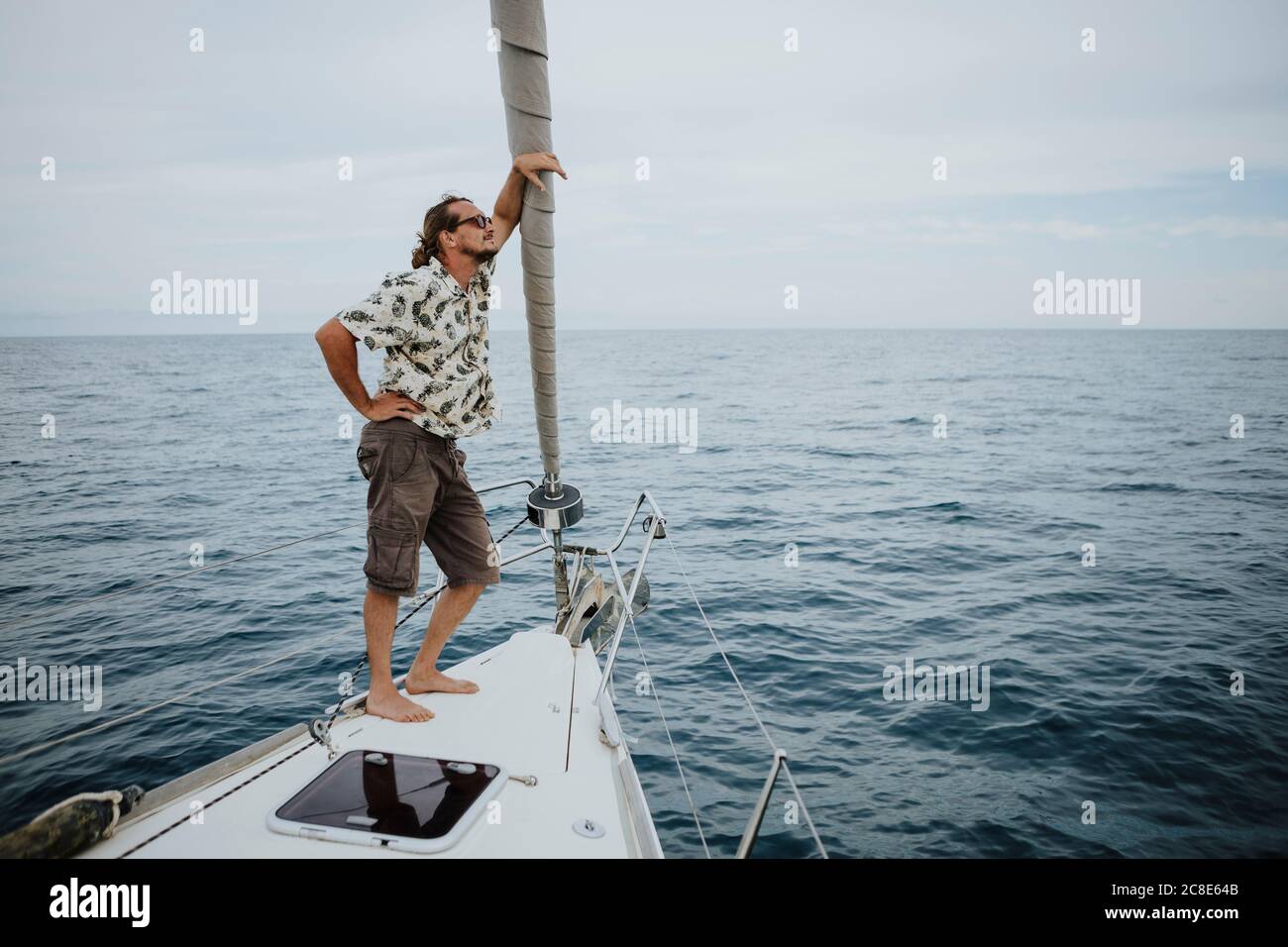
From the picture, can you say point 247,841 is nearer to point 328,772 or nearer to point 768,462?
point 328,772

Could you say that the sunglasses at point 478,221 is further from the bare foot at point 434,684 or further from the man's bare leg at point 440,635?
the bare foot at point 434,684

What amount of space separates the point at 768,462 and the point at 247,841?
62.4 feet

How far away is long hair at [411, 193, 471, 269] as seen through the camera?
304cm

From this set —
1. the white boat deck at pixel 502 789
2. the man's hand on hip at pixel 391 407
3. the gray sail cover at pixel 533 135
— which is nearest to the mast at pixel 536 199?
the gray sail cover at pixel 533 135

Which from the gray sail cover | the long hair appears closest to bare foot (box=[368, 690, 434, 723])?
the gray sail cover

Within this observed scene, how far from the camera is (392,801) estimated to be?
2.53 metres

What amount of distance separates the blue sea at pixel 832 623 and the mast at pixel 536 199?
1637 millimetres

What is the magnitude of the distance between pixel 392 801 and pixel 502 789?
0.39 metres

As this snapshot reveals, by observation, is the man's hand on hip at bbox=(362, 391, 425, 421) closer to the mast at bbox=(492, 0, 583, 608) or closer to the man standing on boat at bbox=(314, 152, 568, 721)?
the man standing on boat at bbox=(314, 152, 568, 721)

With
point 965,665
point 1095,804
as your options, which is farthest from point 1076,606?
point 1095,804

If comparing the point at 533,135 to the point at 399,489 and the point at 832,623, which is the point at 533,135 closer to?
the point at 399,489

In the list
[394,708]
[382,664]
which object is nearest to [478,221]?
[382,664]

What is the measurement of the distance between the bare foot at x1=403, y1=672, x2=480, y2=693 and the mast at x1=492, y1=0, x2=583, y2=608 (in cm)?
114

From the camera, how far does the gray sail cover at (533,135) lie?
2861 mm
